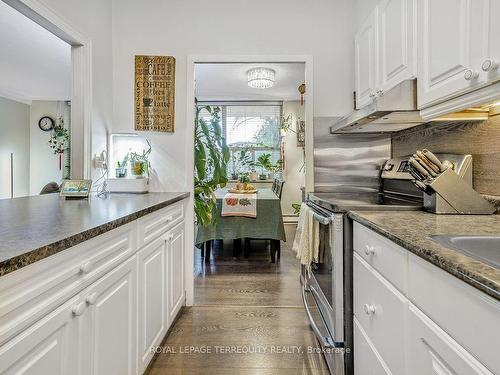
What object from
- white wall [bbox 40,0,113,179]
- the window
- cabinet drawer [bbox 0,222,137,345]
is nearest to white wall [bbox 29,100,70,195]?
white wall [bbox 40,0,113,179]

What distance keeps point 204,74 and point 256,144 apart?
2009 mm

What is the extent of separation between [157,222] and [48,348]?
98 cm

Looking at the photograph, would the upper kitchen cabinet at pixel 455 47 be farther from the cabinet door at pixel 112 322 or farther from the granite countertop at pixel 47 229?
the cabinet door at pixel 112 322

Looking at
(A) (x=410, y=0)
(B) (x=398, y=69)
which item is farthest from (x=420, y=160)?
(A) (x=410, y=0)

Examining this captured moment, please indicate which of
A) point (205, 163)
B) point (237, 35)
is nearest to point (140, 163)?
point (205, 163)

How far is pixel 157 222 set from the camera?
1.76 meters

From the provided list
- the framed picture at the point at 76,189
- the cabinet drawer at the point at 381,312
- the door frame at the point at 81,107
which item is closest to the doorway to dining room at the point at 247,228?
the cabinet drawer at the point at 381,312

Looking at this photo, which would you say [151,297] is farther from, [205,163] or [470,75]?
[470,75]

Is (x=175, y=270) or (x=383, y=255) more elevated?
(x=383, y=255)

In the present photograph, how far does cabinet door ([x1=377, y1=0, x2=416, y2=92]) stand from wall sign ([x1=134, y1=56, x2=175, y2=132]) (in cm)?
151

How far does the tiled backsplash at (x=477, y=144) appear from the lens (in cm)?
146

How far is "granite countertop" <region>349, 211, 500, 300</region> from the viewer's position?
0.62 m

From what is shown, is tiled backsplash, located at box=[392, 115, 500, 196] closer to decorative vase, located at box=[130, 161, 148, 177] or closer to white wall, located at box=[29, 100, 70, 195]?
decorative vase, located at box=[130, 161, 148, 177]

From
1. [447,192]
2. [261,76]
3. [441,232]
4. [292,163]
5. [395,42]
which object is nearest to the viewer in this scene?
[441,232]
